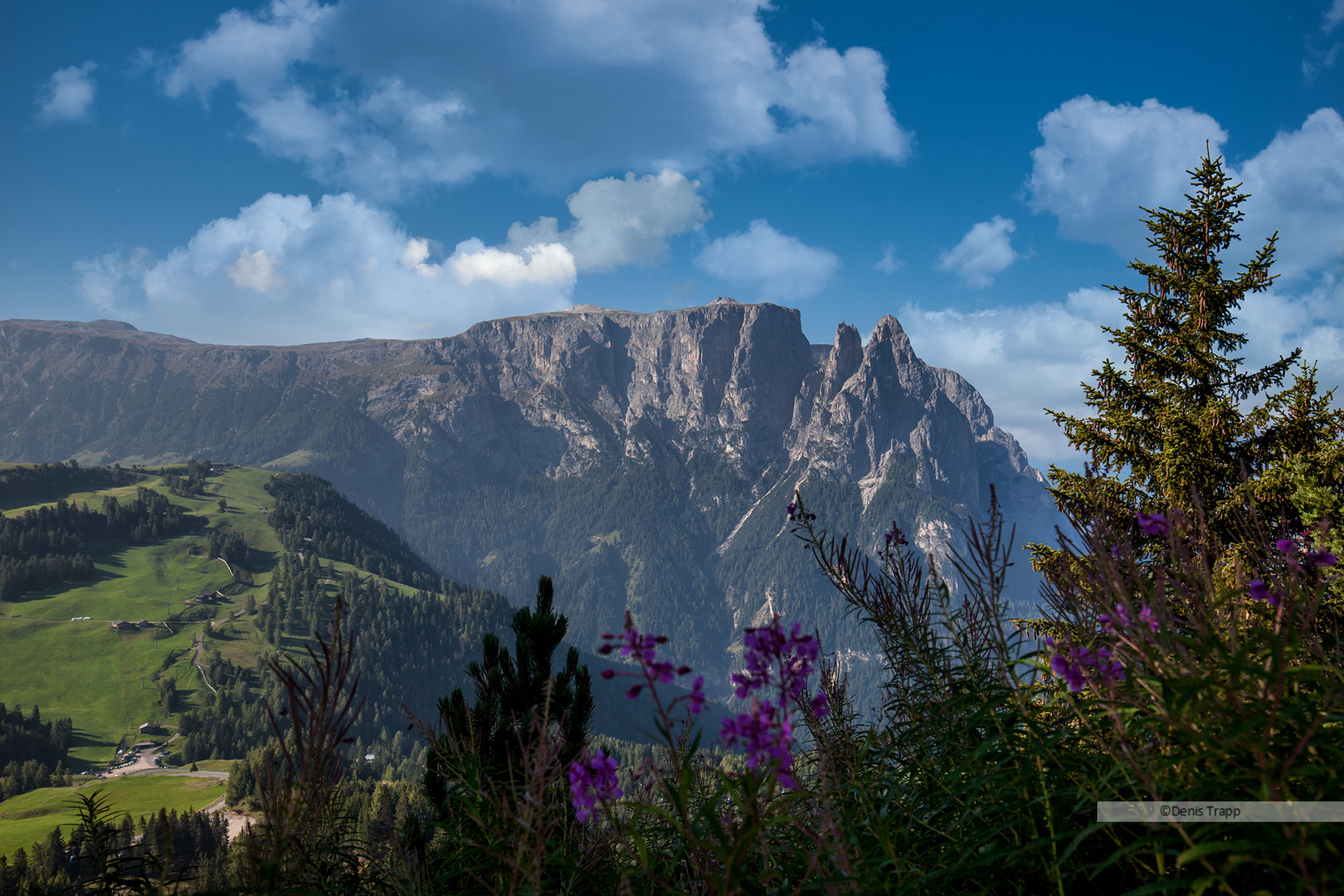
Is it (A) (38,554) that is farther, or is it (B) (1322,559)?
(A) (38,554)

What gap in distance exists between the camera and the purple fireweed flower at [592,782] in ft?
7.52

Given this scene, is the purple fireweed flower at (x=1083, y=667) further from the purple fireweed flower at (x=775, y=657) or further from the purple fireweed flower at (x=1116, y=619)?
the purple fireweed flower at (x=775, y=657)

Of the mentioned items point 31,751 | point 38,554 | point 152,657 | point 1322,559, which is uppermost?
point 1322,559

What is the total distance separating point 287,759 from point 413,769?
172 meters

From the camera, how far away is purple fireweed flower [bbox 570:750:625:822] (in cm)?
229

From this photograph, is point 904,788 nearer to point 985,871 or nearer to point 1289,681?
point 985,871

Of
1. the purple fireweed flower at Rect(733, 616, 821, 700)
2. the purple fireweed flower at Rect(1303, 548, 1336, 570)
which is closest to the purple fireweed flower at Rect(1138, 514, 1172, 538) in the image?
the purple fireweed flower at Rect(1303, 548, 1336, 570)

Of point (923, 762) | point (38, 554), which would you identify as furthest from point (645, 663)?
point (38, 554)

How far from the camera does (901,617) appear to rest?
380 centimetres

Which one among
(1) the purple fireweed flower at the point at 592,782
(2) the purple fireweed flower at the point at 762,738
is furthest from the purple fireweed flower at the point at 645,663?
(1) the purple fireweed flower at the point at 592,782

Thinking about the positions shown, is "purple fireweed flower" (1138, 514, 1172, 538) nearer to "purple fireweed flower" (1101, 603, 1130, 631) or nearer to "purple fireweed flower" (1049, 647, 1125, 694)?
"purple fireweed flower" (1101, 603, 1130, 631)

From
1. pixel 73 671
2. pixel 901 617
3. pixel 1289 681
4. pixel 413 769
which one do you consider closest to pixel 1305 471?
pixel 901 617

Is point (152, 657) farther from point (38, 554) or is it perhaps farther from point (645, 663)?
point (645, 663)

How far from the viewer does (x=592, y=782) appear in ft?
8.18
